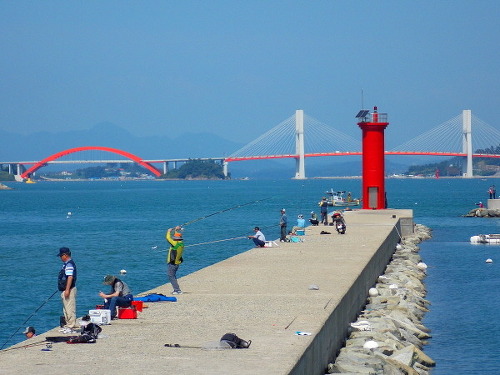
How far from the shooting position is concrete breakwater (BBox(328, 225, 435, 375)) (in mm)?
10289

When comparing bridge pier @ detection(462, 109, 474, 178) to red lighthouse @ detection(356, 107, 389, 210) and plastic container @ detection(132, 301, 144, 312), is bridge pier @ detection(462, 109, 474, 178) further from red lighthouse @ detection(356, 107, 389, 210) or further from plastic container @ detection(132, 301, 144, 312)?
plastic container @ detection(132, 301, 144, 312)

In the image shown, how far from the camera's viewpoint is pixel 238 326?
9.94 m

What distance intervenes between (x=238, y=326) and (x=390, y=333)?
3041mm

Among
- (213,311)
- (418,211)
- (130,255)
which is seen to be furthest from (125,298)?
(418,211)

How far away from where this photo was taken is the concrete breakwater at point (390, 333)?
1029 cm

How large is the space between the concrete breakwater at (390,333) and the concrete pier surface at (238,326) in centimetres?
22

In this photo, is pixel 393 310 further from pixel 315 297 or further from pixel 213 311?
pixel 213 311

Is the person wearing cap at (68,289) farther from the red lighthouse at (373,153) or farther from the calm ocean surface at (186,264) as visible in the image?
the red lighthouse at (373,153)

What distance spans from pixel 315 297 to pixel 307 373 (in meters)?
3.47

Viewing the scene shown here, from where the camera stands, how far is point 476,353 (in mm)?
12742

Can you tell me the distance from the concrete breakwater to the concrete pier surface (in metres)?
0.22

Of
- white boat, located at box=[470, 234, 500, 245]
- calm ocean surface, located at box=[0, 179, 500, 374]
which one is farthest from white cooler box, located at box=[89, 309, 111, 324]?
white boat, located at box=[470, 234, 500, 245]

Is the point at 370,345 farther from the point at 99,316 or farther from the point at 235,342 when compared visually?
the point at 99,316

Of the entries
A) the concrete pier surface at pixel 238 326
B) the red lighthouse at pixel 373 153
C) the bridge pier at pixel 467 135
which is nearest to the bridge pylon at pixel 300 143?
the bridge pier at pixel 467 135
